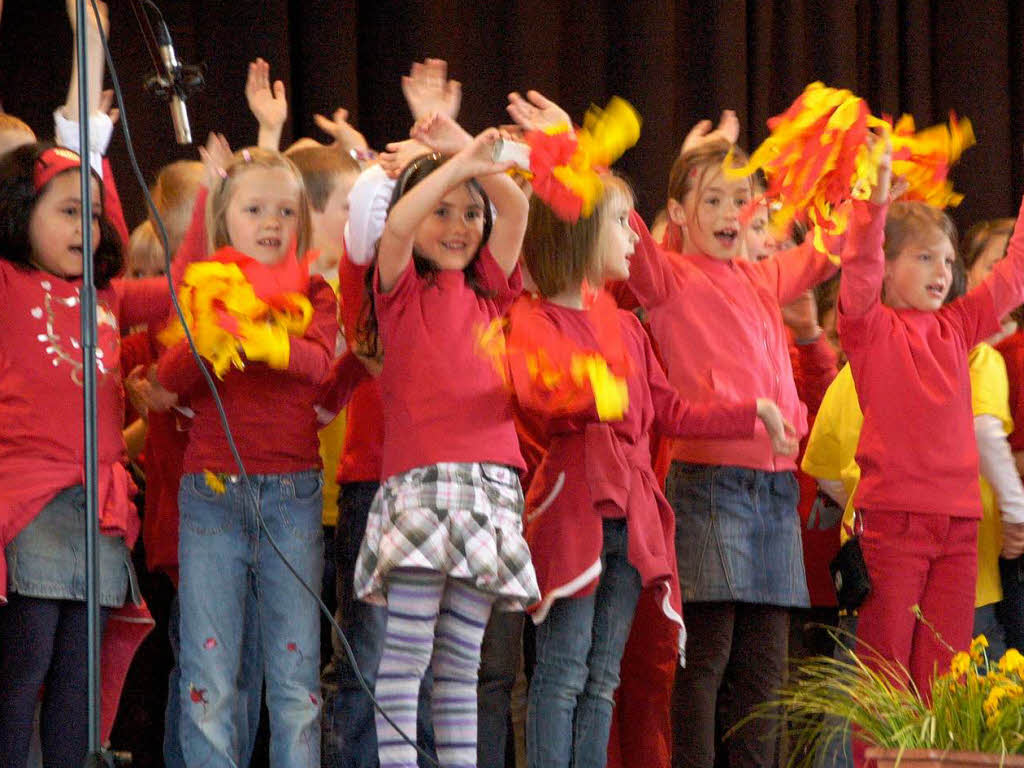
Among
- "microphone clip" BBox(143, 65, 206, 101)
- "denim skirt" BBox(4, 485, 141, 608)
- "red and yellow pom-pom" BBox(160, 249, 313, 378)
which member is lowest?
→ "denim skirt" BBox(4, 485, 141, 608)

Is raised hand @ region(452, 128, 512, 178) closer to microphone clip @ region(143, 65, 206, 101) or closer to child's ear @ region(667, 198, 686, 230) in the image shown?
microphone clip @ region(143, 65, 206, 101)

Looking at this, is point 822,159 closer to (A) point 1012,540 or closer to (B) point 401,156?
(B) point 401,156

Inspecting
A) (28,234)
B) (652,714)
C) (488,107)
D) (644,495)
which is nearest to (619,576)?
(644,495)

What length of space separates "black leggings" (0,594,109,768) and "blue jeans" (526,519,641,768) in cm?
87

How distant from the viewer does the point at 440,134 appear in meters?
3.01

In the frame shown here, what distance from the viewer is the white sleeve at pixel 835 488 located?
3955mm

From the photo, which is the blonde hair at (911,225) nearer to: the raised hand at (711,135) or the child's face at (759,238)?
the child's face at (759,238)

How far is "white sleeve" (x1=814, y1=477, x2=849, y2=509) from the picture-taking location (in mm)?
3955

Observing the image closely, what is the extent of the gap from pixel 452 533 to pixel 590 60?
2454mm

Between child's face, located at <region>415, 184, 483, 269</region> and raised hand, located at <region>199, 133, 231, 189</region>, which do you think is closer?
child's face, located at <region>415, 184, 483, 269</region>

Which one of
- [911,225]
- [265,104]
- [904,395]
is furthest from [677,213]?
[265,104]

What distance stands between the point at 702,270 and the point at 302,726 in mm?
1431

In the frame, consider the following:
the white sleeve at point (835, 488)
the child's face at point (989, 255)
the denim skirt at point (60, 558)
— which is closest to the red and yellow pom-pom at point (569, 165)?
the denim skirt at point (60, 558)

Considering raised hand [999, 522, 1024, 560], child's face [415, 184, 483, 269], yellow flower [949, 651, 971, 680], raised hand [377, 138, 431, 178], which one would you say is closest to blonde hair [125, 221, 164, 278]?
raised hand [377, 138, 431, 178]
